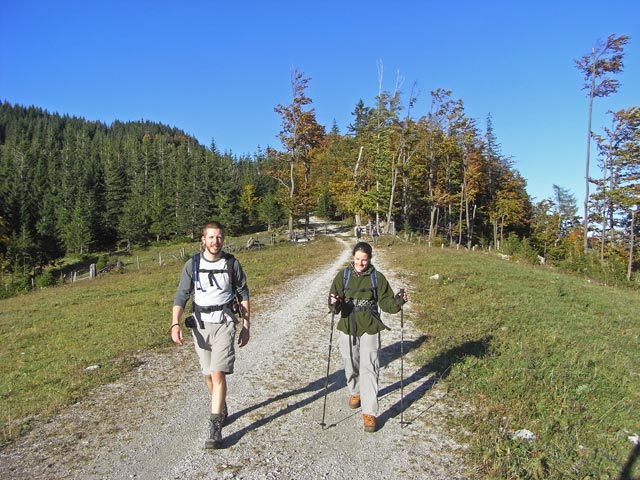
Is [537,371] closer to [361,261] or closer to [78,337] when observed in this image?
[361,261]

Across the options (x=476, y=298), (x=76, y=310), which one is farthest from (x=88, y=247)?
(x=476, y=298)

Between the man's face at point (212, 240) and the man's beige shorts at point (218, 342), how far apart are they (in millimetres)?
857

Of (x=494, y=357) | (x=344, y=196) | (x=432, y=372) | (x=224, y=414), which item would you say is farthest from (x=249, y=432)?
(x=344, y=196)

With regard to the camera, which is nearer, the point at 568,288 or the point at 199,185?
the point at 568,288

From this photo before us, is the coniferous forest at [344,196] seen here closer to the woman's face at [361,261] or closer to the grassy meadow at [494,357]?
the grassy meadow at [494,357]

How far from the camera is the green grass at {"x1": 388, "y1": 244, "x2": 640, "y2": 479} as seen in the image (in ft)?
15.4

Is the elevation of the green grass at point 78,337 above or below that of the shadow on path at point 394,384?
below

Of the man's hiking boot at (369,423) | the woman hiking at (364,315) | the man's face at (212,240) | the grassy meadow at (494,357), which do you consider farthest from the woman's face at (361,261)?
the grassy meadow at (494,357)

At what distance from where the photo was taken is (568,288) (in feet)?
55.1

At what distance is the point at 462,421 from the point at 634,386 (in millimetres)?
3543

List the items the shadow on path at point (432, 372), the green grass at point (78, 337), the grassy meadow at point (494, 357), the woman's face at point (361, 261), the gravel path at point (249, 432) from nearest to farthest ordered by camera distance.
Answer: the gravel path at point (249, 432) → the grassy meadow at point (494, 357) → the woman's face at point (361, 261) → the shadow on path at point (432, 372) → the green grass at point (78, 337)

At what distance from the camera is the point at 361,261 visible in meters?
5.38

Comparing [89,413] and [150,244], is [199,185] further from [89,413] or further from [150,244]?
[89,413]

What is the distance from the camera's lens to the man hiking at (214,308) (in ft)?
16.0
